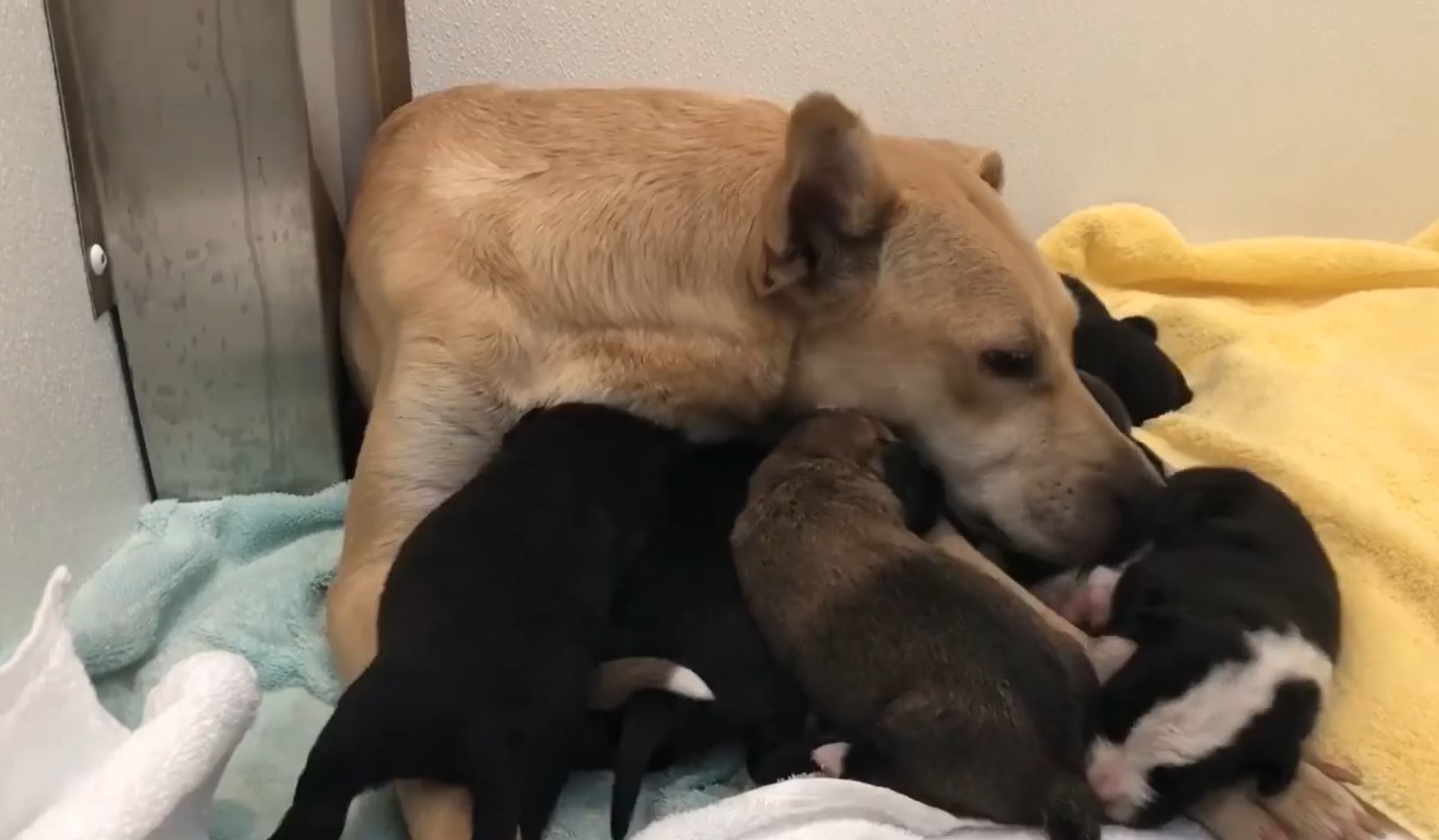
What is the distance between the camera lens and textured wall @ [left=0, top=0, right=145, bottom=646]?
4.49 ft

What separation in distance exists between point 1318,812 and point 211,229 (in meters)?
1.38

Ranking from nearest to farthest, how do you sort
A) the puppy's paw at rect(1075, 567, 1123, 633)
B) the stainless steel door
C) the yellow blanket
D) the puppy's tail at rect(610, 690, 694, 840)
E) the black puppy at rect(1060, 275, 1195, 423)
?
the puppy's tail at rect(610, 690, 694, 840) → the yellow blanket → the puppy's paw at rect(1075, 567, 1123, 633) → the stainless steel door → the black puppy at rect(1060, 275, 1195, 423)

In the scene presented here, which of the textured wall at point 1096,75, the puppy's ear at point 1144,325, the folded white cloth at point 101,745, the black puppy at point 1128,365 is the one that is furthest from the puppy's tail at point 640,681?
the textured wall at point 1096,75

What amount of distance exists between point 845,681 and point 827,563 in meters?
0.13

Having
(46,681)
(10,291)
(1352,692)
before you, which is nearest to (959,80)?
(1352,692)

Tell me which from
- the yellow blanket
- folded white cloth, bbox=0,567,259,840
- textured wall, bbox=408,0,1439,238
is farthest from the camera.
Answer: textured wall, bbox=408,0,1439,238

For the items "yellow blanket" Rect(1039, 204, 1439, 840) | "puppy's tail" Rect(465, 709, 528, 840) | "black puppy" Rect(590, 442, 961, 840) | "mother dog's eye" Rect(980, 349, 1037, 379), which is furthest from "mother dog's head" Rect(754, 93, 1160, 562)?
"puppy's tail" Rect(465, 709, 528, 840)

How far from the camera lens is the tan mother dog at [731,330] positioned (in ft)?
4.85

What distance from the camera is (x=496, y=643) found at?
116cm

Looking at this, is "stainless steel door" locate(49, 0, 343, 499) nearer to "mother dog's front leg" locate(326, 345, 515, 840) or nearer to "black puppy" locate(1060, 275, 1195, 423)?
"mother dog's front leg" locate(326, 345, 515, 840)

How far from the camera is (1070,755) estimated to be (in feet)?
3.72

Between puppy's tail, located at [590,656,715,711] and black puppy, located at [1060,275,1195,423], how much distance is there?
33.0 inches

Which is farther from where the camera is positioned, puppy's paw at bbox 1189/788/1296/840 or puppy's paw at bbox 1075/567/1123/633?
puppy's paw at bbox 1075/567/1123/633

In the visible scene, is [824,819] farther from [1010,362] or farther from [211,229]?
[211,229]
